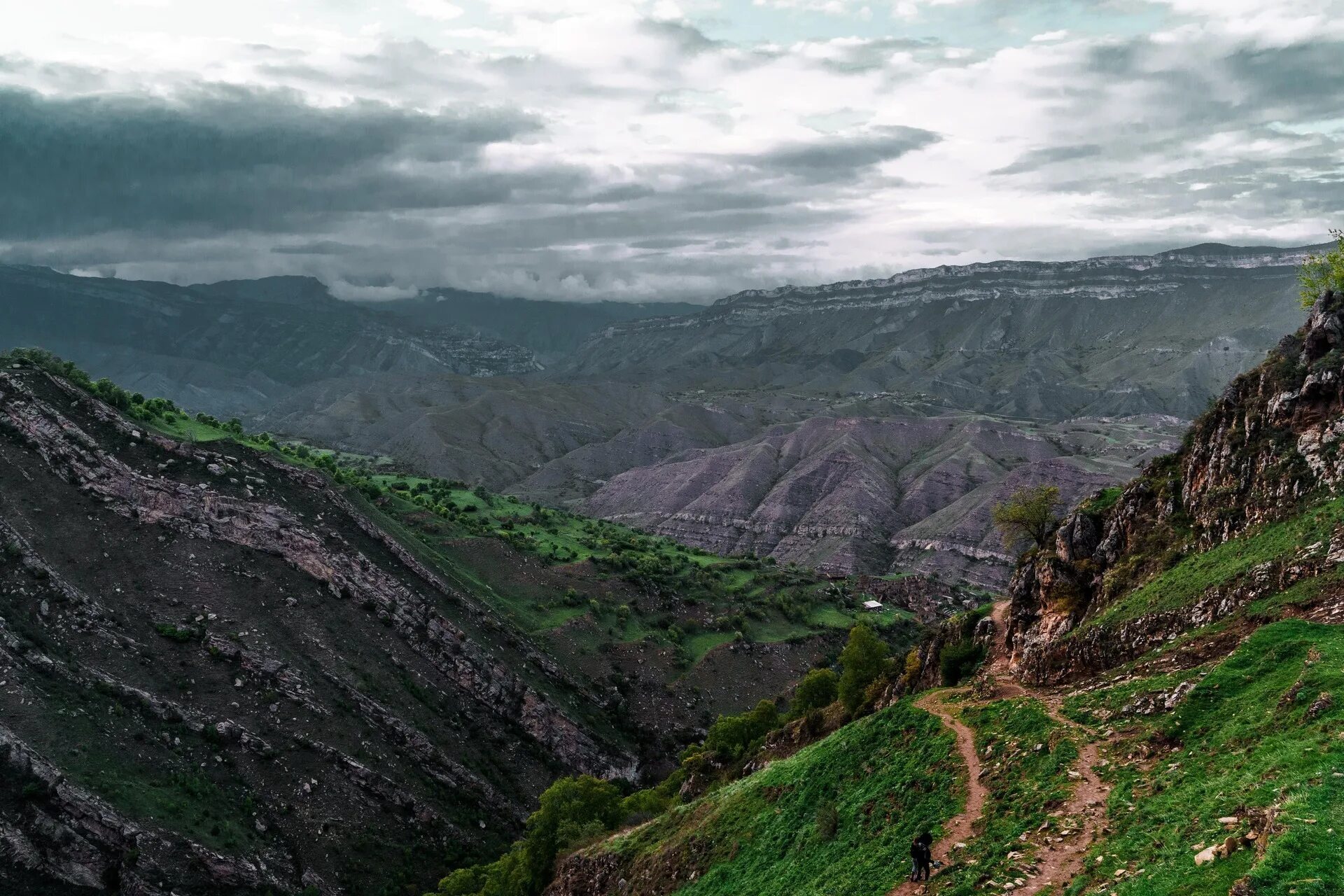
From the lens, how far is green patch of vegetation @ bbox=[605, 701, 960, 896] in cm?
2658

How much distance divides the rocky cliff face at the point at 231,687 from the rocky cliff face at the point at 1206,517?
48.4m

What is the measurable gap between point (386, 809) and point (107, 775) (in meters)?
18.3

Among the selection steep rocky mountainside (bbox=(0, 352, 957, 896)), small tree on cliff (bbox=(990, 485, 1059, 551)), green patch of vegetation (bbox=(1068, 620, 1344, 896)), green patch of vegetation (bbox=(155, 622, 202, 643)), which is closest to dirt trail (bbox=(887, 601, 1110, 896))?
green patch of vegetation (bbox=(1068, 620, 1344, 896))

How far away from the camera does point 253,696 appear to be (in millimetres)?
67500

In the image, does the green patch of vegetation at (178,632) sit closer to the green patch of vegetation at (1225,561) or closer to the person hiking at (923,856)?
the person hiking at (923,856)

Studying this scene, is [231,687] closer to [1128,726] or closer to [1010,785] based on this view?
[1010,785]

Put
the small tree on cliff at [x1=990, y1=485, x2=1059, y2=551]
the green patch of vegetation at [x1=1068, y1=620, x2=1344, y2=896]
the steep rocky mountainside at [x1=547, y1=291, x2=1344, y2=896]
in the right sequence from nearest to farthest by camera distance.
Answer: the green patch of vegetation at [x1=1068, y1=620, x2=1344, y2=896], the steep rocky mountainside at [x1=547, y1=291, x2=1344, y2=896], the small tree on cliff at [x1=990, y1=485, x2=1059, y2=551]

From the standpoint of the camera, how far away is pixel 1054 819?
2236 centimetres

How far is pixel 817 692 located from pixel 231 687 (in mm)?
42784

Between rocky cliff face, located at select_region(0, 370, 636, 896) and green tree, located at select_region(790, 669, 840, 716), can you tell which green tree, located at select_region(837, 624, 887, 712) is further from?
rocky cliff face, located at select_region(0, 370, 636, 896)

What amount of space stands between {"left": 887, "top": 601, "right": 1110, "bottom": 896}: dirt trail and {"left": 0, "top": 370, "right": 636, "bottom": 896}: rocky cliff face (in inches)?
1861

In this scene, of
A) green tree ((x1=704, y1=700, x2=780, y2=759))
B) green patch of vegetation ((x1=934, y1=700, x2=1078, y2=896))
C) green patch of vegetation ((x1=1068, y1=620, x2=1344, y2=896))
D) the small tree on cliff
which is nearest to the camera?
green patch of vegetation ((x1=1068, y1=620, x2=1344, y2=896))

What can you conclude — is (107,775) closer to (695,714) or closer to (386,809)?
(386,809)

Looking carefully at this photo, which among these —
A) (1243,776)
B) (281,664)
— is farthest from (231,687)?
(1243,776)
